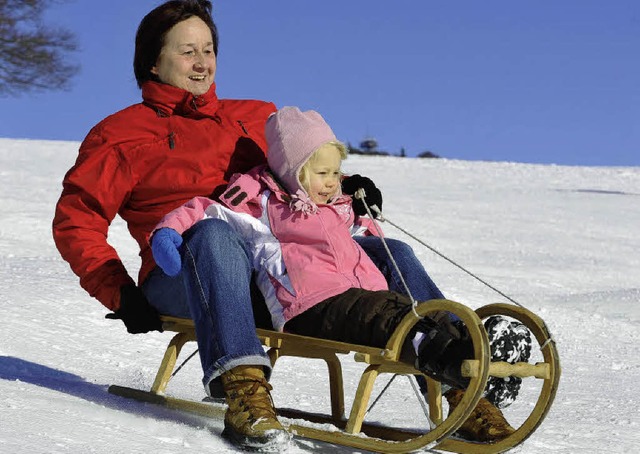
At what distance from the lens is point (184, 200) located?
355cm

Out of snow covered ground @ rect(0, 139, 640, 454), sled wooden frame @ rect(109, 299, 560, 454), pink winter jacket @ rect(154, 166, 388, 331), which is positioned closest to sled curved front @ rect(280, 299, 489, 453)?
sled wooden frame @ rect(109, 299, 560, 454)

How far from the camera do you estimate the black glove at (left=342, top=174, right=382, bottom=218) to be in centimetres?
359

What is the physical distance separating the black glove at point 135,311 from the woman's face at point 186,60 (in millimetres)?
771

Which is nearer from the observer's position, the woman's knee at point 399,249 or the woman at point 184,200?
the woman at point 184,200

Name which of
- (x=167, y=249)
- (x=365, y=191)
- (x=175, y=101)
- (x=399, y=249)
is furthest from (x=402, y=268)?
(x=175, y=101)

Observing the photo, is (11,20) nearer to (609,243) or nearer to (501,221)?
(501,221)

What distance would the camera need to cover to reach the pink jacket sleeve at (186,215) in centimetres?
319

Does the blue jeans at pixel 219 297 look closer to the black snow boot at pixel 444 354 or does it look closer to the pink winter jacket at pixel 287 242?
the pink winter jacket at pixel 287 242

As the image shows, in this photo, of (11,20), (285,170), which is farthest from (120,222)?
(285,170)

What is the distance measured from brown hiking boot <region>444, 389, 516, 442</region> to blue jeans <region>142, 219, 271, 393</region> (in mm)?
660

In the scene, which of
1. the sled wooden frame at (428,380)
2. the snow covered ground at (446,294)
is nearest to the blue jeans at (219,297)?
the sled wooden frame at (428,380)

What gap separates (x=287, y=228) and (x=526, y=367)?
819mm

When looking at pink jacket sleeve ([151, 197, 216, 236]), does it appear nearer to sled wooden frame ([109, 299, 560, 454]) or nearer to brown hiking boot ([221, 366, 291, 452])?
sled wooden frame ([109, 299, 560, 454])

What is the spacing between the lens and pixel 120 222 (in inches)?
419
